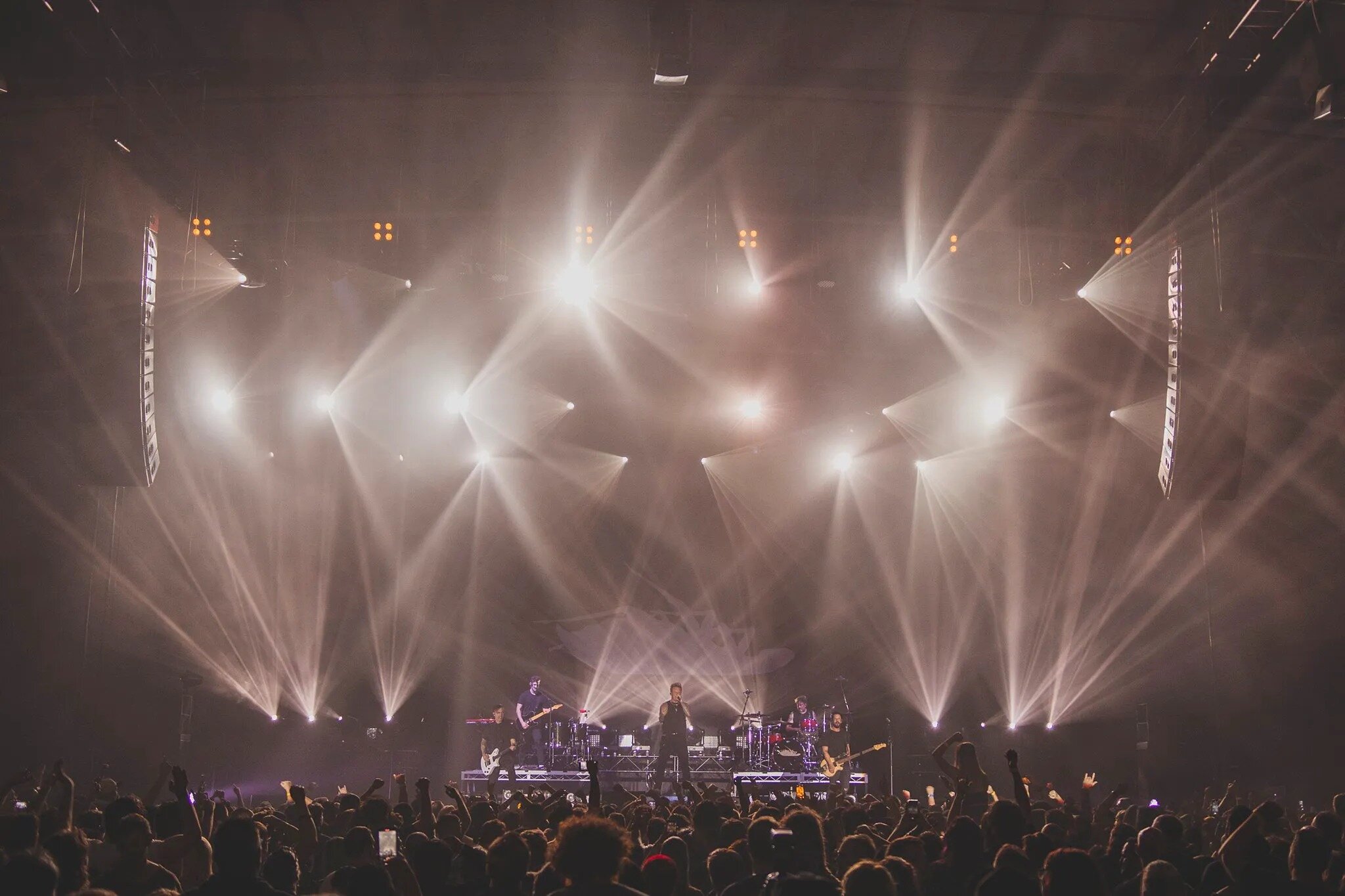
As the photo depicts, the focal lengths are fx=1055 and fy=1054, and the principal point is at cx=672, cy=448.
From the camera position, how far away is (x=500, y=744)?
16.2 m

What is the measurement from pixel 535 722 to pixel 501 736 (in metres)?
0.64

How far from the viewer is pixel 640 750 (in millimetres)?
15938

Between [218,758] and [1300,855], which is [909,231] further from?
[218,758]

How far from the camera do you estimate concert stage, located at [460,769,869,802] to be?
14664 mm

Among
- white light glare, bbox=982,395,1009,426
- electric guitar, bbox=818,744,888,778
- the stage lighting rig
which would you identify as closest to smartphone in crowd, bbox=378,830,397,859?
the stage lighting rig

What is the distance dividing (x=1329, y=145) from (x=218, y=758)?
16.8 metres

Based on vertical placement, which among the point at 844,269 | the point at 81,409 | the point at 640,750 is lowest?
the point at 640,750

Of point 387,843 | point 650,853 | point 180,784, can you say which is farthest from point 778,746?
point 180,784

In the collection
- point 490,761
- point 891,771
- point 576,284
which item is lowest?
point 891,771

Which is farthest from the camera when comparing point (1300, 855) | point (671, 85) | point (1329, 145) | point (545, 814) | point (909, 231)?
point (909, 231)

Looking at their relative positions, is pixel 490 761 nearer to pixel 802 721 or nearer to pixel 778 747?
pixel 778 747

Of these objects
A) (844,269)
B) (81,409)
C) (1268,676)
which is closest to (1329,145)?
(844,269)

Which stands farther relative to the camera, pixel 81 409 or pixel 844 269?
pixel 844 269

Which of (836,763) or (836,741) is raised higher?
(836,741)
